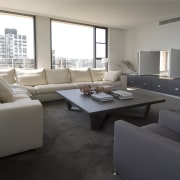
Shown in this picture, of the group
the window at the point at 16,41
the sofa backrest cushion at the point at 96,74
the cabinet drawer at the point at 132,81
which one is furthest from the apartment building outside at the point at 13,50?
the cabinet drawer at the point at 132,81

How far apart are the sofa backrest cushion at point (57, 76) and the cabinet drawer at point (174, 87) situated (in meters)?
2.77

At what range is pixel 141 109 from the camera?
3.50 m

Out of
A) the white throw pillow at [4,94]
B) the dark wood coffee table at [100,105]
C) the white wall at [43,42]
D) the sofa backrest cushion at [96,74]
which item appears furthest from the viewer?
the sofa backrest cushion at [96,74]

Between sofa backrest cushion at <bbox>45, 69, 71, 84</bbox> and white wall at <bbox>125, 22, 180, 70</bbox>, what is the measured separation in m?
2.89

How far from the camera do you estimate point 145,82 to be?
18.1 ft

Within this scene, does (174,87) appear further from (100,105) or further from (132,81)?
(100,105)

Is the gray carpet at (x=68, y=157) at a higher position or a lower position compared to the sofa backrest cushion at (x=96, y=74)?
lower

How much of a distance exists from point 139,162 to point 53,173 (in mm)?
794

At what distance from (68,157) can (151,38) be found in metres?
5.09

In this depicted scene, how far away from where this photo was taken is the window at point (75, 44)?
550cm

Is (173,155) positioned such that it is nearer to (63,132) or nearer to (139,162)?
(139,162)

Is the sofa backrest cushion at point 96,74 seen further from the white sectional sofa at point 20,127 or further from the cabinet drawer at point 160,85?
the white sectional sofa at point 20,127

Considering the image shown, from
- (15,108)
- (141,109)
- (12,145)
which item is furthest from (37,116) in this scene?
(141,109)

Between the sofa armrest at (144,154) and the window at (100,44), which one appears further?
the window at (100,44)
